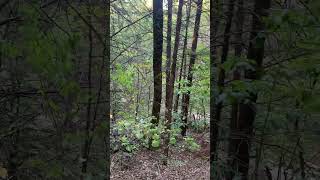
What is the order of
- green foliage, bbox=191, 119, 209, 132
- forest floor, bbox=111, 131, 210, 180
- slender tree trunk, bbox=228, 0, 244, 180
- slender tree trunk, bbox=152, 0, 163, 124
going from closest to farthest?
slender tree trunk, bbox=228, 0, 244, 180
forest floor, bbox=111, 131, 210, 180
slender tree trunk, bbox=152, 0, 163, 124
green foliage, bbox=191, 119, 209, 132

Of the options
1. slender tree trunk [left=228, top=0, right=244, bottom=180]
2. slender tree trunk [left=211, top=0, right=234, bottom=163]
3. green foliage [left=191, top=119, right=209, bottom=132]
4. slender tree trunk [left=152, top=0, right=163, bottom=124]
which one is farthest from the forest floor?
slender tree trunk [left=228, top=0, right=244, bottom=180]

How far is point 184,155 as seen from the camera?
25.6 ft

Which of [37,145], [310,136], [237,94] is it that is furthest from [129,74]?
Answer: [237,94]

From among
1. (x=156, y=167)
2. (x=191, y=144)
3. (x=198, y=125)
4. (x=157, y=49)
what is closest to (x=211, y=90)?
(x=156, y=167)

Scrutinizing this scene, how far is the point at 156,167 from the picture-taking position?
21.9 feet

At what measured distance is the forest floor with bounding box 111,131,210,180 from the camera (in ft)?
20.4

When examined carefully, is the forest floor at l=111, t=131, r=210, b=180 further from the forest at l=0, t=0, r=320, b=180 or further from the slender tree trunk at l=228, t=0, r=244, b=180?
the slender tree trunk at l=228, t=0, r=244, b=180

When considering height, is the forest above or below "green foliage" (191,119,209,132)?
above

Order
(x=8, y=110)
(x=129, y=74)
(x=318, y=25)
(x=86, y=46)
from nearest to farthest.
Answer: (x=318, y=25), (x=8, y=110), (x=86, y=46), (x=129, y=74)

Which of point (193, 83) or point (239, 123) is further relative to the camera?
point (193, 83)

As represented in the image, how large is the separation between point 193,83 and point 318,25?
671 centimetres

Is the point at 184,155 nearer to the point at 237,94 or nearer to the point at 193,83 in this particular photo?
the point at 193,83

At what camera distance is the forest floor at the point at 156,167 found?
620 centimetres

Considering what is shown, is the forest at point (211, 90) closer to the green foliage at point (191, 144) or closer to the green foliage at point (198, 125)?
the green foliage at point (191, 144)
